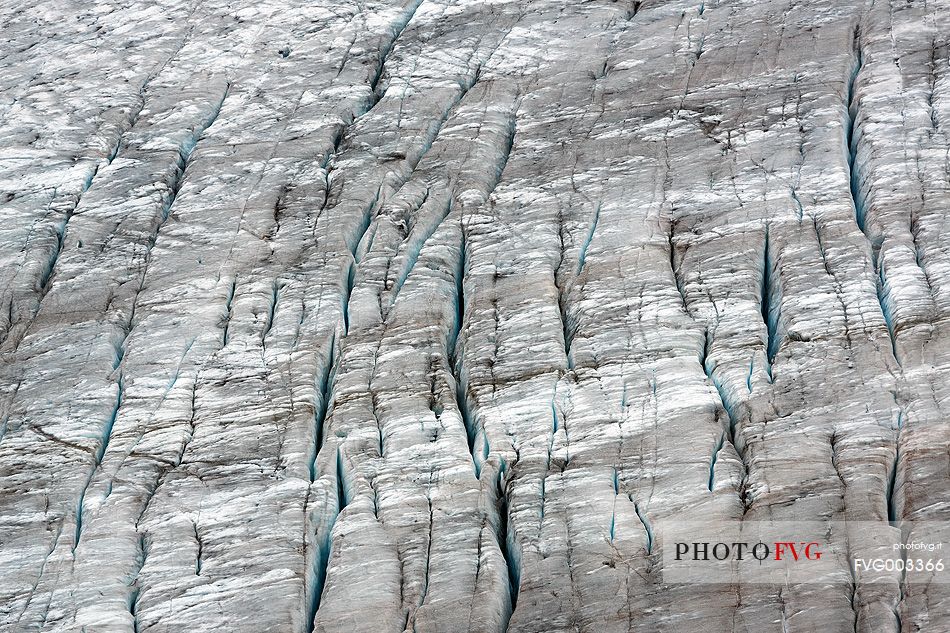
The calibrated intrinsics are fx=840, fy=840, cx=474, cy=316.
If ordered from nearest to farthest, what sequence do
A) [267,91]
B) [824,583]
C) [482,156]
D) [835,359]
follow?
[824,583], [835,359], [482,156], [267,91]

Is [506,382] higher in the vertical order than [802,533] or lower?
higher

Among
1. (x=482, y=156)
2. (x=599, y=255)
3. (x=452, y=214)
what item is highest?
(x=482, y=156)

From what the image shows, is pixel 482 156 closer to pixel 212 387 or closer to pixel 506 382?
pixel 506 382

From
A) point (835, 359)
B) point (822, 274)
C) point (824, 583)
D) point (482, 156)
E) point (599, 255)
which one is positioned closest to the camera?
point (824, 583)

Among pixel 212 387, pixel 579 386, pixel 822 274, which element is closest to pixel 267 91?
pixel 212 387

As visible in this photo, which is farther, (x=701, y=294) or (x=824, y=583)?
(x=701, y=294)

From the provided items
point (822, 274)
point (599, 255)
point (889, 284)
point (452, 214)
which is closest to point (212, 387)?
point (452, 214)
